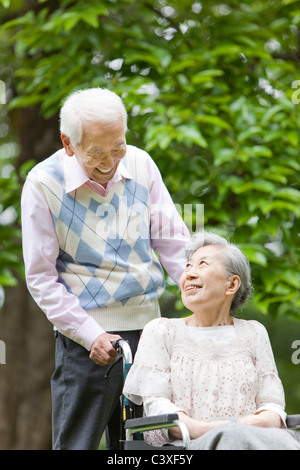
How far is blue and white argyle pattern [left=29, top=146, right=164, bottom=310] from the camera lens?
8.04 ft

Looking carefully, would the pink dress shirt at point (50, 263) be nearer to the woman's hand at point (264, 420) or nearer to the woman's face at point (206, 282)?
the woman's face at point (206, 282)

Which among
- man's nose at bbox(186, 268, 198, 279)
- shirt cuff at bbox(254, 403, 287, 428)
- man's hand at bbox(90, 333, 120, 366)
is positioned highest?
man's nose at bbox(186, 268, 198, 279)

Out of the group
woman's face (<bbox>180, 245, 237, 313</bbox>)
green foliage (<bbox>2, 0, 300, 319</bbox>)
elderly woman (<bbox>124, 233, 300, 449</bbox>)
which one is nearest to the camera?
elderly woman (<bbox>124, 233, 300, 449</bbox>)

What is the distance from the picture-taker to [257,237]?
3.68 metres

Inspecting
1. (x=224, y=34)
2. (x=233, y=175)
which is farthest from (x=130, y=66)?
(x=233, y=175)

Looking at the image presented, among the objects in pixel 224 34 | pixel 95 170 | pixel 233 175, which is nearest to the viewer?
pixel 95 170

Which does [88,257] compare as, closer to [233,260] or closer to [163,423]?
[233,260]

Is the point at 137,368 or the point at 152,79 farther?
the point at 152,79

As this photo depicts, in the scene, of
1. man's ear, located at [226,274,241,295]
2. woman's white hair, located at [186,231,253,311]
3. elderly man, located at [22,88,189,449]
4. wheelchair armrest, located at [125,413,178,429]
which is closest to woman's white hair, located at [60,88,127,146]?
elderly man, located at [22,88,189,449]

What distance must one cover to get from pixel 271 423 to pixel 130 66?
231 cm

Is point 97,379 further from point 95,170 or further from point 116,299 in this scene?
point 95,170

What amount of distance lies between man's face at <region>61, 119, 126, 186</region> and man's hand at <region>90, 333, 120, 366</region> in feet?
1.74

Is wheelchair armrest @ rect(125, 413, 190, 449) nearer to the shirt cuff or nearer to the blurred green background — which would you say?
the shirt cuff

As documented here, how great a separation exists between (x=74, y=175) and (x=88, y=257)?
27cm
